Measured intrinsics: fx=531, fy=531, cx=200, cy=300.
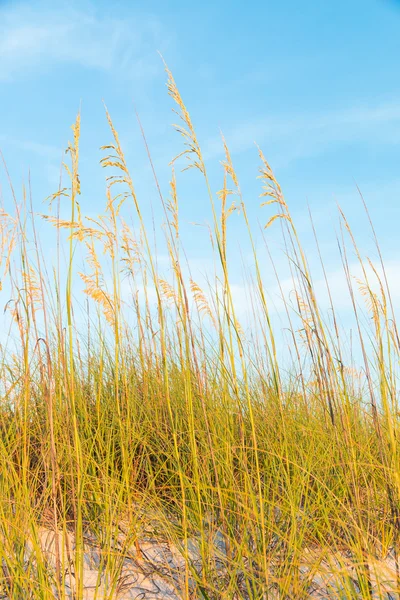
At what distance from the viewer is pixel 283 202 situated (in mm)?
2369

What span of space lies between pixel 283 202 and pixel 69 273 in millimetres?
985

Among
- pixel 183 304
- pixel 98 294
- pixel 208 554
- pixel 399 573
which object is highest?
pixel 98 294

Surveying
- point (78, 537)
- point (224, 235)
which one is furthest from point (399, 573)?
point (224, 235)

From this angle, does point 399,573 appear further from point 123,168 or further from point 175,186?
point 123,168

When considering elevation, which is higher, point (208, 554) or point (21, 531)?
point (21, 531)

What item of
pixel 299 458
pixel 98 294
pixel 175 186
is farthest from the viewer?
pixel 98 294

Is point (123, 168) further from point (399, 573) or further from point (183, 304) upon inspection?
point (399, 573)

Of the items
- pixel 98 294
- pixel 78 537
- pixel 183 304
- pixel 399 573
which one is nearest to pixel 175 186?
pixel 183 304

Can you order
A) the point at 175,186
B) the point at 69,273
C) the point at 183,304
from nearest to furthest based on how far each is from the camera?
the point at 69,273 < the point at 183,304 < the point at 175,186

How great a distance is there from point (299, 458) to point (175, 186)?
1.62 m

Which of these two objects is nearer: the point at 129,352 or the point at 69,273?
the point at 69,273

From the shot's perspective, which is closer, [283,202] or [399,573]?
[399,573]

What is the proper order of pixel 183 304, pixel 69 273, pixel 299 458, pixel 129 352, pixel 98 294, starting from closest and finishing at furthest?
pixel 69 273
pixel 183 304
pixel 299 458
pixel 98 294
pixel 129 352

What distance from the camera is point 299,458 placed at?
2.93 meters
